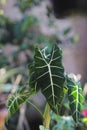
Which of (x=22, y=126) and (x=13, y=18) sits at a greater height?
(x=13, y=18)

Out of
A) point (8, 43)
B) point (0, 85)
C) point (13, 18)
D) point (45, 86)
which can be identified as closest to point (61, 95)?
point (45, 86)

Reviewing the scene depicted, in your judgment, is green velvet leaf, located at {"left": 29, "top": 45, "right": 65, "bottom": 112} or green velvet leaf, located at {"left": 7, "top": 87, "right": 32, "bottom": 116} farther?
green velvet leaf, located at {"left": 7, "top": 87, "right": 32, "bottom": 116}

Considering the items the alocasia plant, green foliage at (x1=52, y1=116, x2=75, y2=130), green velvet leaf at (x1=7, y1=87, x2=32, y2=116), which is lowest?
green foliage at (x1=52, y1=116, x2=75, y2=130)

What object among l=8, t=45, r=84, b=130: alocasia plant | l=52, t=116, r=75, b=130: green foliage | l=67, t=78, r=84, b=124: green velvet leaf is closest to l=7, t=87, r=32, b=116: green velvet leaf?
l=8, t=45, r=84, b=130: alocasia plant

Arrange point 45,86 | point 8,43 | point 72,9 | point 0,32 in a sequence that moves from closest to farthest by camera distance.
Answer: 1. point 45,86
2. point 0,32
3. point 8,43
4. point 72,9

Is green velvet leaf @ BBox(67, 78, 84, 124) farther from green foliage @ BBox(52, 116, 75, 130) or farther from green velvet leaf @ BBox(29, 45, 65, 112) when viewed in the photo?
green foliage @ BBox(52, 116, 75, 130)

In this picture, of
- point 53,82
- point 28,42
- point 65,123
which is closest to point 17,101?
point 53,82

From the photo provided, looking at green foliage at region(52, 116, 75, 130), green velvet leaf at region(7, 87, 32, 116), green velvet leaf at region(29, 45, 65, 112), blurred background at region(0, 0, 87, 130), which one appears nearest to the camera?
green velvet leaf at region(29, 45, 65, 112)

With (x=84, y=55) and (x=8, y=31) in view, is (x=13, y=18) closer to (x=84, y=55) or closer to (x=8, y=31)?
(x=8, y=31)

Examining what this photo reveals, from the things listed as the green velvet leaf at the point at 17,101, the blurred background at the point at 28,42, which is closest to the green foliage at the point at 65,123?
the green velvet leaf at the point at 17,101
